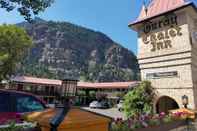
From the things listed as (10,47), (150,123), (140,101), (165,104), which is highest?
(10,47)

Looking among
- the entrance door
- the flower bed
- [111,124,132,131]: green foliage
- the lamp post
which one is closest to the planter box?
the flower bed

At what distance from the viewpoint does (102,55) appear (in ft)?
452

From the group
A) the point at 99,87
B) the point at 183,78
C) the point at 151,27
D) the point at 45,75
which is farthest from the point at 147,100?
the point at 45,75

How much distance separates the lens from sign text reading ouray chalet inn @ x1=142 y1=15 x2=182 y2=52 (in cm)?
1202

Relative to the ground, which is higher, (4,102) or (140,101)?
(4,102)

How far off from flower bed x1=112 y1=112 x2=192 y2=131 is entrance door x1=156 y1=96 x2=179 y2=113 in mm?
3216

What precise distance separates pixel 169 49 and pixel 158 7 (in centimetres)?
278

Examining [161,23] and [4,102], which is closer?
[4,102]

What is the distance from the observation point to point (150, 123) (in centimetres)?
698

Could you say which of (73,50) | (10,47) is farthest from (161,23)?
(73,50)

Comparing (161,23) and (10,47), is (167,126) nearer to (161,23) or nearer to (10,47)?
(161,23)

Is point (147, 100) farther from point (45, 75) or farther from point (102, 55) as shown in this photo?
point (102, 55)

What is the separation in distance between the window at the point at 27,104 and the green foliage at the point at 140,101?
6.64m

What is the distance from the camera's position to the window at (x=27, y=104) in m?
5.96
